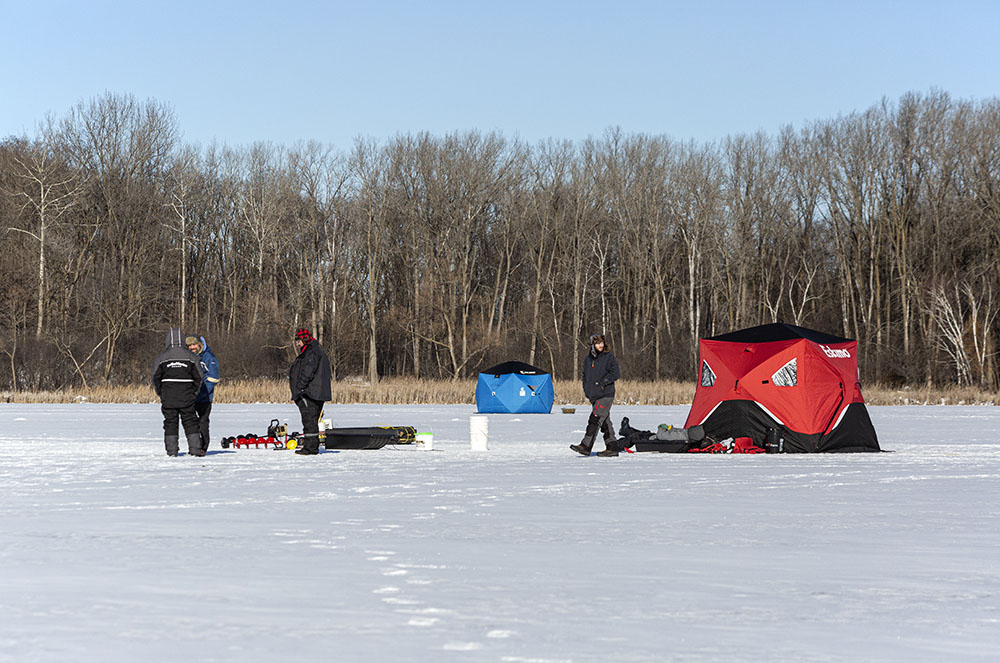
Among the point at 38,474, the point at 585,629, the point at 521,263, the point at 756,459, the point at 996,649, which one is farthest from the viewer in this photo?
the point at 521,263

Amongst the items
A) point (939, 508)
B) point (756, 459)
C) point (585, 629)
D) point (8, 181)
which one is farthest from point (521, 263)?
point (585, 629)

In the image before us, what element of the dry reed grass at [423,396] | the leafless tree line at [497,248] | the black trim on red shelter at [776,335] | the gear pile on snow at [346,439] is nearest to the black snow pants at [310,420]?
the gear pile on snow at [346,439]

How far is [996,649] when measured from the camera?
5.29 m

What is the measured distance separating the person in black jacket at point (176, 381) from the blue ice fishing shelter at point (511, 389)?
647 inches

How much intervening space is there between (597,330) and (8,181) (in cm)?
3051

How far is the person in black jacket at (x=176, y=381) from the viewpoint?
1590 centimetres

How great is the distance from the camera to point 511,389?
106 feet

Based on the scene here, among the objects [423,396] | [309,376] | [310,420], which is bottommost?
[310,420]

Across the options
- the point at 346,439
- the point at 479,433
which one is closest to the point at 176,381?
the point at 346,439

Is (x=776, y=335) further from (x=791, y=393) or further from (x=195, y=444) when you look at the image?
(x=195, y=444)

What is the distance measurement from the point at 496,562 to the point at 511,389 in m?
24.7

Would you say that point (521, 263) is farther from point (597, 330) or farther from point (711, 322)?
point (711, 322)

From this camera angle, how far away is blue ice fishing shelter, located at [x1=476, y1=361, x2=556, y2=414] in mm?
32156

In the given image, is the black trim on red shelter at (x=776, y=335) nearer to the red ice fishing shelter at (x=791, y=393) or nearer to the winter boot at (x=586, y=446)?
the red ice fishing shelter at (x=791, y=393)
